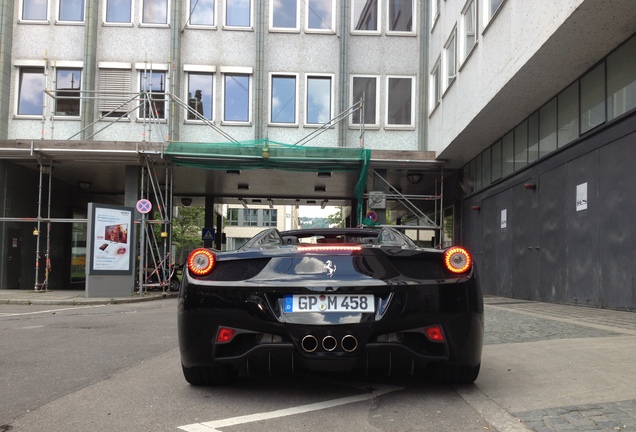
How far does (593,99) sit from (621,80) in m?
1.05

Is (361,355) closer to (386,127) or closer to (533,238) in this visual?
(533,238)

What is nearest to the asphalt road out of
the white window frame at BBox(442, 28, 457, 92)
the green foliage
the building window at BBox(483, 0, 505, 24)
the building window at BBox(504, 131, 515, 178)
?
the building window at BBox(483, 0, 505, 24)

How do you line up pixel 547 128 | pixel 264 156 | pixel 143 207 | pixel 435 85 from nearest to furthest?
pixel 547 128 → pixel 143 207 → pixel 264 156 → pixel 435 85

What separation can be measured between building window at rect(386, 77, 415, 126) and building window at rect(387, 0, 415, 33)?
1931 millimetres

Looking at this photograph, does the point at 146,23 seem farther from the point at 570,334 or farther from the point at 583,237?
the point at 570,334

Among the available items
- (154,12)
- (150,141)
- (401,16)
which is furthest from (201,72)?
(401,16)

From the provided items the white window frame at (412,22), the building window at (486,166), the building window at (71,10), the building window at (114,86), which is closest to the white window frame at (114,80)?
the building window at (114,86)

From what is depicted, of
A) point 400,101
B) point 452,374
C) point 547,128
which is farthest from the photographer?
point 400,101

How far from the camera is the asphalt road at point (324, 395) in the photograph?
3.45 m

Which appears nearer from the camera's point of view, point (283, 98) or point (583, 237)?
point (583, 237)

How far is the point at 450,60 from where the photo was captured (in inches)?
741

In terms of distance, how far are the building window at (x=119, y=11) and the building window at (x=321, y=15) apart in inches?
257

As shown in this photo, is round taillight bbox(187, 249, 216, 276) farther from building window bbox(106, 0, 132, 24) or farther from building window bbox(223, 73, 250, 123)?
building window bbox(106, 0, 132, 24)

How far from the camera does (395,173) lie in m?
21.4
